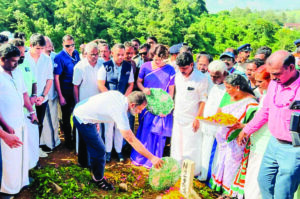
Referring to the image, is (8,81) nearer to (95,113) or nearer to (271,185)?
(95,113)

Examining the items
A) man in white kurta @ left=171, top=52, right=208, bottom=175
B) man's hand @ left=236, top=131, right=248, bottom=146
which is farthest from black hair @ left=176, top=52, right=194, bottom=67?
man's hand @ left=236, top=131, right=248, bottom=146

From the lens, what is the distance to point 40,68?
4.34 m

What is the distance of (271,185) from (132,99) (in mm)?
1869

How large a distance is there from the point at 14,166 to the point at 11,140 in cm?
43

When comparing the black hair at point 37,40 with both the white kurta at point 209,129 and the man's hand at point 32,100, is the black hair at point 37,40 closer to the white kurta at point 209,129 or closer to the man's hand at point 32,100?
the man's hand at point 32,100

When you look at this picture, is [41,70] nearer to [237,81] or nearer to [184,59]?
[184,59]

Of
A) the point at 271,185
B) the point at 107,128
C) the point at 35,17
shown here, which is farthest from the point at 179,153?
the point at 35,17

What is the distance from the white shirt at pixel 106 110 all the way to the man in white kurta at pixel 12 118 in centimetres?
73

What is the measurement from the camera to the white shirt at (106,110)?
3.11m

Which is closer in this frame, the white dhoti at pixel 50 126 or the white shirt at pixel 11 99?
the white shirt at pixel 11 99

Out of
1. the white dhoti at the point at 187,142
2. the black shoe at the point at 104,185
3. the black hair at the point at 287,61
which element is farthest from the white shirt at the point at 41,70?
the black hair at the point at 287,61

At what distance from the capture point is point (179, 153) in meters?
4.42

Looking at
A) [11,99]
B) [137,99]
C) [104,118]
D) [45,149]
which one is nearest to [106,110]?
[104,118]

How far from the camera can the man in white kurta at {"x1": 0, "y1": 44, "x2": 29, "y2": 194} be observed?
10.1 ft
